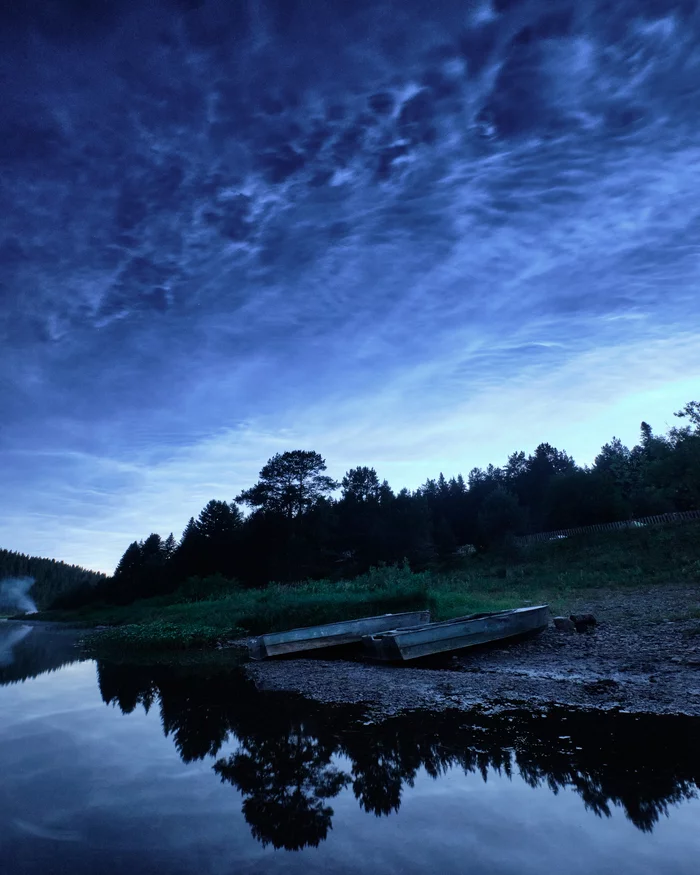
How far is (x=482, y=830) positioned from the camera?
4211 mm

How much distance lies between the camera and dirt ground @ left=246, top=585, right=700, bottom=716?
7902 millimetres

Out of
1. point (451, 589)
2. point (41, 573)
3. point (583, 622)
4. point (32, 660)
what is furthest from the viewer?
point (41, 573)

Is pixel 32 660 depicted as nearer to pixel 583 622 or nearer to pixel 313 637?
pixel 313 637

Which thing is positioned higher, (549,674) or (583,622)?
(583,622)

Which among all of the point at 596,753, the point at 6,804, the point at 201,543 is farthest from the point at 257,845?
the point at 201,543

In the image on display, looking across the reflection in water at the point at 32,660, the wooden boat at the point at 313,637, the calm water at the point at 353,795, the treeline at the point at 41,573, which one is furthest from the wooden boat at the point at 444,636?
the treeline at the point at 41,573

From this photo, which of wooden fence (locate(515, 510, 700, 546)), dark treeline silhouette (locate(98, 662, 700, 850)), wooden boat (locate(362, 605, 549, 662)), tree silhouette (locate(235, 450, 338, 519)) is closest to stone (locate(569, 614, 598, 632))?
wooden boat (locate(362, 605, 549, 662))

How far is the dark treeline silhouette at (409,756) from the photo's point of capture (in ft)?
15.0

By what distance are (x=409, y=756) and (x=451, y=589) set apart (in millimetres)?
25537

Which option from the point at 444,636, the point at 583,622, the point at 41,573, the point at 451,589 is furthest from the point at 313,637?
the point at 41,573

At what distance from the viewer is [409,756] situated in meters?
5.93

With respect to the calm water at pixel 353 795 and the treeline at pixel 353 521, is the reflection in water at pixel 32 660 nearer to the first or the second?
the calm water at pixel 353 795

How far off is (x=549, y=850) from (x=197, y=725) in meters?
5.90

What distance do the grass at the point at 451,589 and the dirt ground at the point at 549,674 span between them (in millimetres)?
5380
